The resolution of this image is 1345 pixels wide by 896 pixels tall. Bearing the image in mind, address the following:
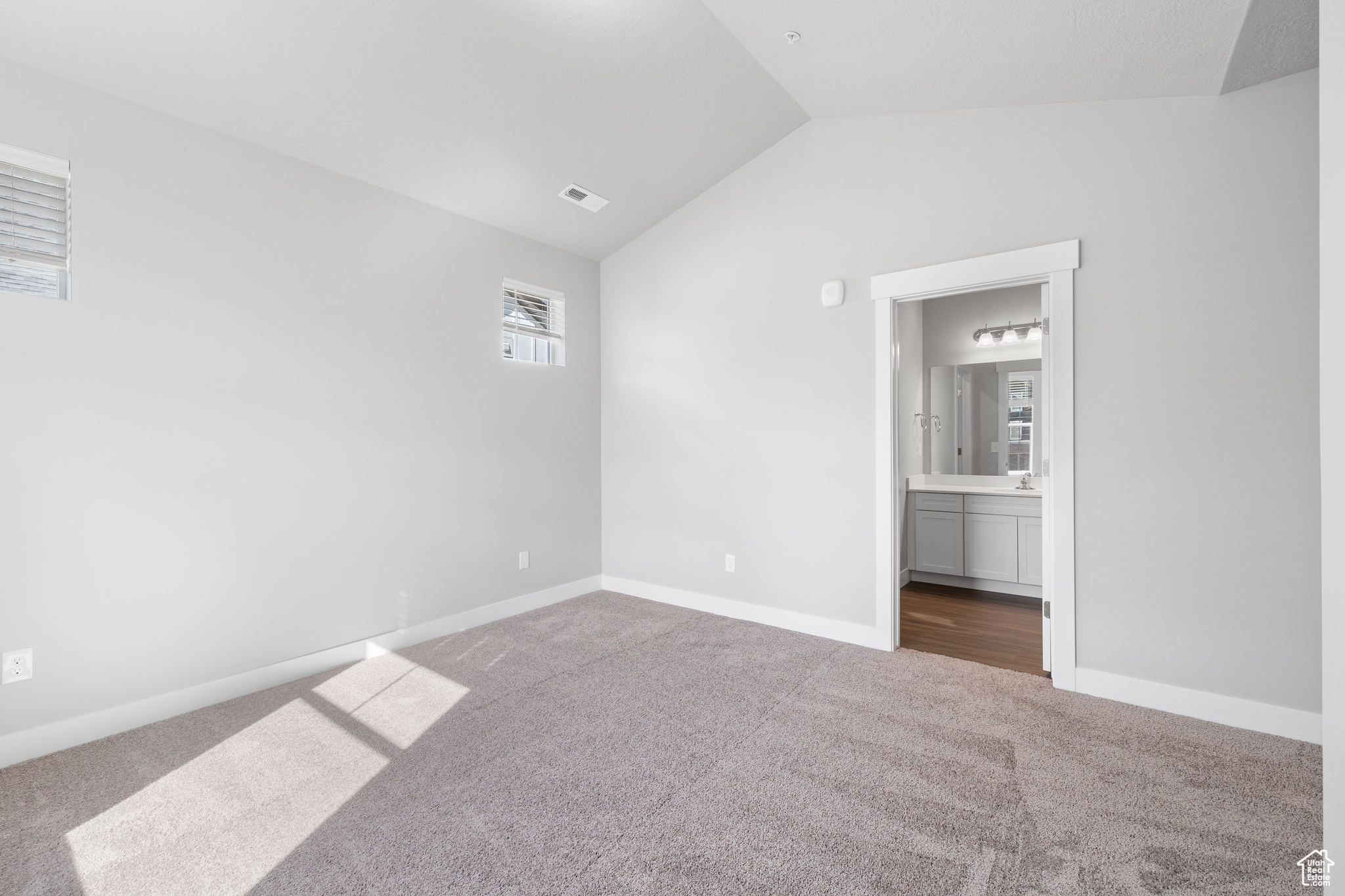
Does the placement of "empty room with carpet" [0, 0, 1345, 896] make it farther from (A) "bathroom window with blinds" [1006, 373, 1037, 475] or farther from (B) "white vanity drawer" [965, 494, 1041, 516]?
(A) "bathroom window with blinds" [1006, 373, 1037, 475]

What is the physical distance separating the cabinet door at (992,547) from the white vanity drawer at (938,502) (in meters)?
0.10

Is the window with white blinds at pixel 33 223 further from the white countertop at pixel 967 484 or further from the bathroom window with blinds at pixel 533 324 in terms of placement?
the white countertop at pixel 967 484

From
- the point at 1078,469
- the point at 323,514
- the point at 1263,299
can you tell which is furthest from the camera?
the point at 323,514

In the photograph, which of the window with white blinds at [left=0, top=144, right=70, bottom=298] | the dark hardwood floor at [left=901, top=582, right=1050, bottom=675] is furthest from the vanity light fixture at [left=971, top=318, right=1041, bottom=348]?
the window with white blinds at [left=0, top=144, right=70, bottom=298]

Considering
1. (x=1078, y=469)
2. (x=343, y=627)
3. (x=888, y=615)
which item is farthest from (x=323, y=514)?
(x=1078, y=469)

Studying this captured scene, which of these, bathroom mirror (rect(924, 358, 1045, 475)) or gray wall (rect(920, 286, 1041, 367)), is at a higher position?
gray wall (rect(920, 286, 1041, 367))

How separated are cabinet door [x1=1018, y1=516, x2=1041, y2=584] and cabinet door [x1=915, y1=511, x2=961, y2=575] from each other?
16.9 inches

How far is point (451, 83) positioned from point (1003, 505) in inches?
178

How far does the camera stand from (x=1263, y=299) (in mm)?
2521

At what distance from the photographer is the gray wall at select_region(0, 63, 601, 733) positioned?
2418 millimetres

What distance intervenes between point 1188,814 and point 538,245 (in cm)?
445

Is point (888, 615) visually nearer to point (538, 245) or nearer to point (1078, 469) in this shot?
point (1078, 469)

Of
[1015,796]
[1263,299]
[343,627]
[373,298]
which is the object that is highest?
[373,298]

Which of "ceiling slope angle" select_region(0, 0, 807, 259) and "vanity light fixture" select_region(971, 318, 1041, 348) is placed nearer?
"ceiling slope angle" select_region(0, 0, 807, 259)
